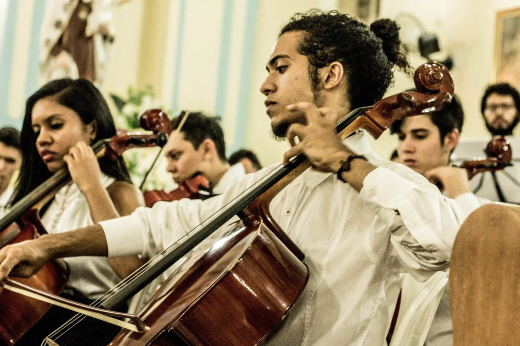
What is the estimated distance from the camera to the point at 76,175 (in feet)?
6.60

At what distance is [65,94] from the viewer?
2.29 m

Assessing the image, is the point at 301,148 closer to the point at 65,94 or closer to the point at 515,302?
the point at 515,302

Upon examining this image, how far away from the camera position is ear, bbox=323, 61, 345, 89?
1.67 metres

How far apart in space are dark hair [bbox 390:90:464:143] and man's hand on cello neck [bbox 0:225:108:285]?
148 cm

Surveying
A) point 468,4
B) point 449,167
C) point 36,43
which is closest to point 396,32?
point 449,167

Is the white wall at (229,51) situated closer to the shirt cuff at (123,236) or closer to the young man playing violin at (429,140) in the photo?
the young man playing violin at (429,140)

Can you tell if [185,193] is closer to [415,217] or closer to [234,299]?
[234,299]

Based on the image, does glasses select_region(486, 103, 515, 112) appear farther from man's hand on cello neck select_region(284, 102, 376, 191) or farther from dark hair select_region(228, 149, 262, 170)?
man's hand on cello neck select_region(284, 102, 376, 191)

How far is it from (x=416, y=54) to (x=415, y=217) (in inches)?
187

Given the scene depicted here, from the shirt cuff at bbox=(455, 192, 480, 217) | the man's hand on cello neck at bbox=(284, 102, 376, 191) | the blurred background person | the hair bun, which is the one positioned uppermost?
the hair bun

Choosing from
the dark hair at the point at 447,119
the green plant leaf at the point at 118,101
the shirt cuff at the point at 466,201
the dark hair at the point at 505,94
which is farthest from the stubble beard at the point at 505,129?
the green plant leaf at the point at 118,101

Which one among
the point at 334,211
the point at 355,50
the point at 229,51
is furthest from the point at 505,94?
the point at 229,51

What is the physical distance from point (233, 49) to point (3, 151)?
359 centimetres

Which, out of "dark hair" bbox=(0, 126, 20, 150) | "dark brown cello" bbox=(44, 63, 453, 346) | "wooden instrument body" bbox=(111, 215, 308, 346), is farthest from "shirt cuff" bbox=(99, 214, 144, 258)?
"dark hair" bbox=(0, 126, 20, 150)
